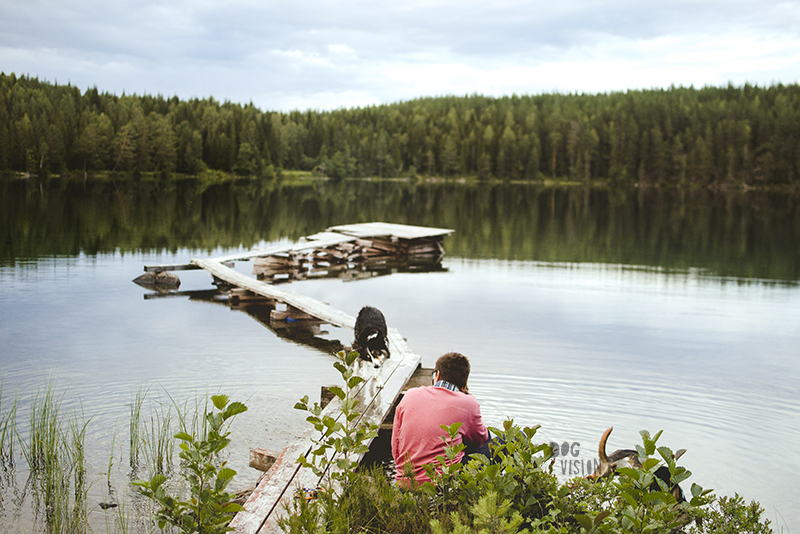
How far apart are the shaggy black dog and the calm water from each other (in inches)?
36.6

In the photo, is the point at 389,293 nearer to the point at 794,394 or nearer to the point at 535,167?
the point at 794,394

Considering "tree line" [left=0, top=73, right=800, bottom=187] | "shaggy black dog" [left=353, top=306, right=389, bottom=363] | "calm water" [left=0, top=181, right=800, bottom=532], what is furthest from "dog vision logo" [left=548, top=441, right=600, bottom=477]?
"tree line" [left=0, top=73, right=800, bottom=187]

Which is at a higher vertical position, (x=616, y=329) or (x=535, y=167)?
(x=535, y=167)

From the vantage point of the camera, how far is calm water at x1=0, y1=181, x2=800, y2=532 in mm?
7602

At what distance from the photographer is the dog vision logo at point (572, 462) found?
21.7 feet

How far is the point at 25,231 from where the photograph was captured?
2580 cm

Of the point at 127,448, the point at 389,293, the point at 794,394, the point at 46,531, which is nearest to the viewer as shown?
the point at 46,531

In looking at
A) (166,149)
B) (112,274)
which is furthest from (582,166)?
(112,274)

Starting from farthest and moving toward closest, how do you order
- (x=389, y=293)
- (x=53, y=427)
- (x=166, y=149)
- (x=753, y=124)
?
(x=753, y=124), (x=166, y=149), (x=389, y=293), (x=53, y=427)

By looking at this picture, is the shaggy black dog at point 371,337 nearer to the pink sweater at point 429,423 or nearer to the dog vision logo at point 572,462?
the dog vision logo at point 572,462

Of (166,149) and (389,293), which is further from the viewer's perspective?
(166,149)

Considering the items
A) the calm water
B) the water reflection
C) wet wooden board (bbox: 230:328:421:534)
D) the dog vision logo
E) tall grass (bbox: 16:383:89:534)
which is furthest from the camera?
the water reflection

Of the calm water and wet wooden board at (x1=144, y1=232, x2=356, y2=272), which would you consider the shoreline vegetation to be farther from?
wet wooden board at (x1=144, y1=232, x2=356, y2=272)

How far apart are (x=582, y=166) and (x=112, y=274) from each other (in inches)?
4465
